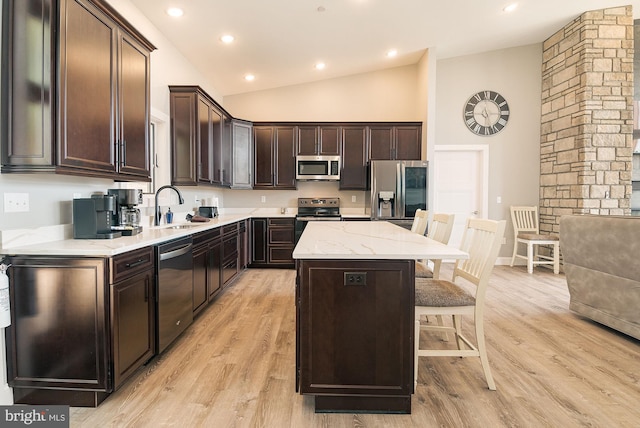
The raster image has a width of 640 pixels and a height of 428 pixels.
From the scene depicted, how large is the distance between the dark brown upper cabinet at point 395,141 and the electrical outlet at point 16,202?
4.38 m

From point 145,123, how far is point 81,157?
0.76 metres

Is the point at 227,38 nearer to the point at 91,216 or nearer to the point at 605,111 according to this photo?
the point at 91,216

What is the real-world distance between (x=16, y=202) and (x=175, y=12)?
232cm

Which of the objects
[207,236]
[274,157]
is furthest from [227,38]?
[207,236]

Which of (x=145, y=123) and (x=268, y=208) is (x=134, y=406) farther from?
(x=268, y=208)

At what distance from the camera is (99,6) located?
2.03 m

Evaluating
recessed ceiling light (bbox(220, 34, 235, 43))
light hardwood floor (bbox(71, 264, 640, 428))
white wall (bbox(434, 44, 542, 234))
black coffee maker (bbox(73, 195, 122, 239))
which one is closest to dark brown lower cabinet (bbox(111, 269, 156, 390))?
light hardwood floor (bbox(71, 264, 640, 428))

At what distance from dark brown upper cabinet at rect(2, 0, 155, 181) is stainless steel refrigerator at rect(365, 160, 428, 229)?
361 cm

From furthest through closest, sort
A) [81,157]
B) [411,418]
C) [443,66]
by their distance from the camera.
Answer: [443,66] → [81,157] → [411,418]

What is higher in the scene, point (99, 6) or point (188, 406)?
point (99, 6)

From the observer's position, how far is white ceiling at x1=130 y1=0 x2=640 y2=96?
11.3 feet

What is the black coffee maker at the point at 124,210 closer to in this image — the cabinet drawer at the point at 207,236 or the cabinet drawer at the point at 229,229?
the cabinet drawer at the point at 207,236

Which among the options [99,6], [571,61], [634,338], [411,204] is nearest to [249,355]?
[99,6]

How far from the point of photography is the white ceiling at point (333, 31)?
11.3ft
